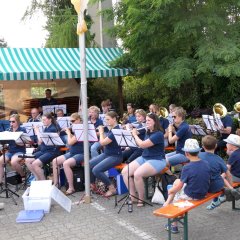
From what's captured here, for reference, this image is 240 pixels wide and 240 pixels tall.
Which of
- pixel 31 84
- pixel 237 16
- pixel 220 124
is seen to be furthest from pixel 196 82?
pixel 31 84

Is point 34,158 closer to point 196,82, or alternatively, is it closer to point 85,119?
point 85,119

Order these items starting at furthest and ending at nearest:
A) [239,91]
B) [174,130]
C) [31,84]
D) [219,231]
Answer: [31,84]
[239,91]
[174,130]
[219,231]

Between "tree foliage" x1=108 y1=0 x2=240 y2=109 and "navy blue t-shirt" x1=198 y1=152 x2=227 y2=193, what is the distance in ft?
14.9

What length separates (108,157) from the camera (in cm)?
734

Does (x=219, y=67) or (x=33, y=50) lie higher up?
(x=33, y=50)

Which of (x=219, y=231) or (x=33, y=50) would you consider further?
(x=33, y=50)

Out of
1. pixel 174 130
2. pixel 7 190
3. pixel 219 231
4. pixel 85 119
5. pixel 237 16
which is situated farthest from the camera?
pixel 237 16

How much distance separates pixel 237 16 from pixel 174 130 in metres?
4.66

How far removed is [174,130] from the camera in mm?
8141

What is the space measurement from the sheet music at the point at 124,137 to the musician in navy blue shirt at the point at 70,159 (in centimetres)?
122

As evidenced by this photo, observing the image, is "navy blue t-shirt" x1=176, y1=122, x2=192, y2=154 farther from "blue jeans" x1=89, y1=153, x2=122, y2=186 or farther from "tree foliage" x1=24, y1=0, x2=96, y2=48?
"tree foliage" x1=24, y1=0, x2=96, y2=48

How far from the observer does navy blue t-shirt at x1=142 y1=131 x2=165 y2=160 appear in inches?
254

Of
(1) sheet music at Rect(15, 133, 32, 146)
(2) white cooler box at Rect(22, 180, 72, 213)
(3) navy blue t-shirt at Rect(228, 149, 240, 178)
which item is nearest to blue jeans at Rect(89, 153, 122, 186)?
(2) white cooler box at Rect(22, 180, 72, 213)

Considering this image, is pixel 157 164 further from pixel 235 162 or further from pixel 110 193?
pixel 110 193
